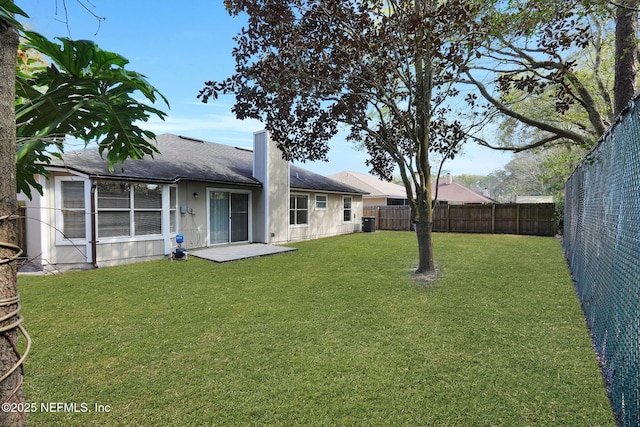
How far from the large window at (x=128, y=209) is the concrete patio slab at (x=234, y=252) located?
152 centimetres

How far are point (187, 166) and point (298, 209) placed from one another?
535cm

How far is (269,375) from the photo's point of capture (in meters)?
3.04

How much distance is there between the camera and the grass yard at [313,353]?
99.8 inches

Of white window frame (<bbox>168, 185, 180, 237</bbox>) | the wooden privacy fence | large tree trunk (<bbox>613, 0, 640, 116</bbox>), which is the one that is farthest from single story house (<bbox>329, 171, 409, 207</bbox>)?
large tree trunk (<bbox>613, 0, 640, 116</bbox>)

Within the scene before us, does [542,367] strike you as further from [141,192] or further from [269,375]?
[141,192]

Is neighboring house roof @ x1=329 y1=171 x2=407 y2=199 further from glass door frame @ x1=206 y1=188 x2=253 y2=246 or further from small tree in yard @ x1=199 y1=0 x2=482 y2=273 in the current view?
small tree in yard @ x1=199 y1=0 x2=482 y2=273

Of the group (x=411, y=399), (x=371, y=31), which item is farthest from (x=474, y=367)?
(x=371, y=31)

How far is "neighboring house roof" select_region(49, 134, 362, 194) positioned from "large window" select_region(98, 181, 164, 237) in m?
0.42

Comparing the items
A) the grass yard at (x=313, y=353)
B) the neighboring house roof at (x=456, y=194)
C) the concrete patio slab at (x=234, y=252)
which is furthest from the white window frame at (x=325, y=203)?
the neighboring house roof at (x=456, y=194)

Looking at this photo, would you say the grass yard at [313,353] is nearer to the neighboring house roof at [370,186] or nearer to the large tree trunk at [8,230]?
the large tree trunk at [8,230]

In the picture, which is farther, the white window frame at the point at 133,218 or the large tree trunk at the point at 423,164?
the white window frame at the point at 133,218

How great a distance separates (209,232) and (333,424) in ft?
32.4

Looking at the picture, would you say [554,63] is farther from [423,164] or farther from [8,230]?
[8,230]

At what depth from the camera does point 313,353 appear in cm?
349
